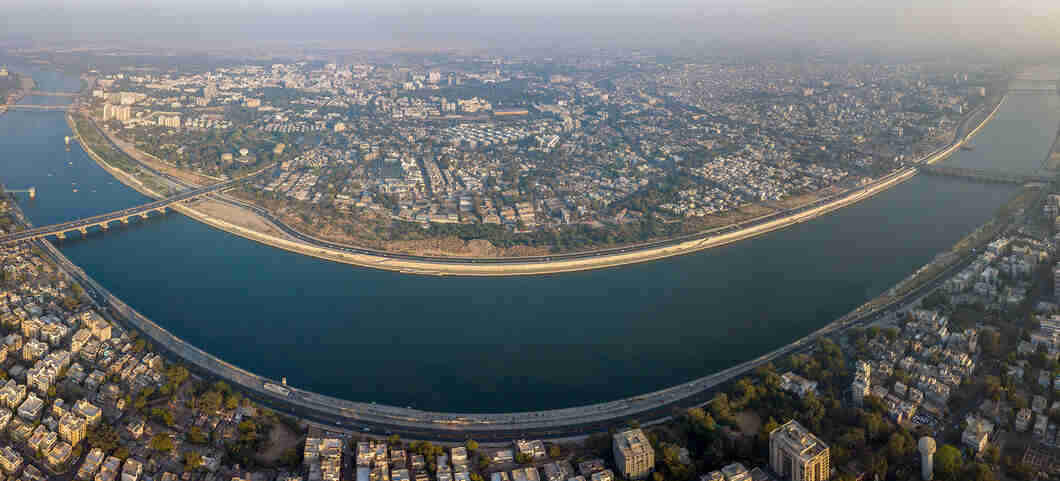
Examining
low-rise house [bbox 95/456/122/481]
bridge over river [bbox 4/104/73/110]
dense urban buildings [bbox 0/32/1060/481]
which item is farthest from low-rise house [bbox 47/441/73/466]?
bridge over river [bbox 4/104/73/110]

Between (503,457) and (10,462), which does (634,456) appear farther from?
(10,462)

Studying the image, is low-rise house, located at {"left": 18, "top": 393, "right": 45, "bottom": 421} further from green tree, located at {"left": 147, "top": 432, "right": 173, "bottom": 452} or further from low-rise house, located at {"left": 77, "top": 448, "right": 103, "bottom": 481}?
green tree, located at {"left": 147, "top": 432, "right": 173, "bottom": 452}

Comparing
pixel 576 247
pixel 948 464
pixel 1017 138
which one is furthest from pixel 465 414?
pixel 1017 138

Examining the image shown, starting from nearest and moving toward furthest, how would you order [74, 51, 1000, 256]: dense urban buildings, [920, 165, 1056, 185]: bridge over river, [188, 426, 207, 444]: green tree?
[188, 426, 207, 444]: green tree, [74, 51, 1000, 256]: dense urban buildings, [920, 165, 1056, 185]: bridge over river

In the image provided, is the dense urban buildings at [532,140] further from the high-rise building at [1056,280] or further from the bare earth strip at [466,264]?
the high-rise building at [1056,280]

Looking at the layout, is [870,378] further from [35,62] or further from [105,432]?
[35,62]

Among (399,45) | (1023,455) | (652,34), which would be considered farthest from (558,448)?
(652,34)

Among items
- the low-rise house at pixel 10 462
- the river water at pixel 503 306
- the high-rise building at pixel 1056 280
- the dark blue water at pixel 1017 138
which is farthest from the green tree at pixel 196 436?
the dark blue water at pixel 1017 138
